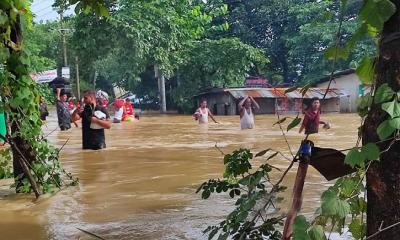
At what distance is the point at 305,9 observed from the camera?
38.7m

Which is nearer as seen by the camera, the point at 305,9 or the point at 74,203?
the point at 74,203

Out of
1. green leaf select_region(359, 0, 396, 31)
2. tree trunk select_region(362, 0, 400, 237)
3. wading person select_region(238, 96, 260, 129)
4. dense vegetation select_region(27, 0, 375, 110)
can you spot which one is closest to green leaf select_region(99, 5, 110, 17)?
tree trunk select_region(362, 0, 400, 237)

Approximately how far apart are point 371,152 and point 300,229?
0.40m

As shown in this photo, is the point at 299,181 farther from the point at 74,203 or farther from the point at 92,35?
→ the point at 92,35

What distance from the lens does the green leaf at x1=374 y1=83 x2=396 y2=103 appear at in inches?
83.0

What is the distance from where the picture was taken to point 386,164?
227cm

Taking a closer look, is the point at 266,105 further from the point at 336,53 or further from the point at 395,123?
the point at 395,123

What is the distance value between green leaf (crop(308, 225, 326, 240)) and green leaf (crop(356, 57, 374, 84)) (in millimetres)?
781

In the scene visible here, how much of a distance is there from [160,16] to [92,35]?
157 inches

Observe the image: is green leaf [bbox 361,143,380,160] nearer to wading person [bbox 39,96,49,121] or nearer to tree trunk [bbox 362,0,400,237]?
tree trunk [bbox 362,0,400,237]

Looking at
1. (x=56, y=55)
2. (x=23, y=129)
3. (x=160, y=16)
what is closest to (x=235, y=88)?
(x=160, y=16)

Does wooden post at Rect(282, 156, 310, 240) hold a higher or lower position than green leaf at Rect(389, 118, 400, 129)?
lower

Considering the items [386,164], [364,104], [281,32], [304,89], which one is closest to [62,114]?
[304,89]

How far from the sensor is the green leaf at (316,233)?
212 cm
